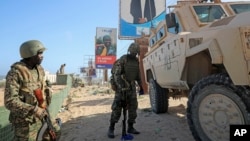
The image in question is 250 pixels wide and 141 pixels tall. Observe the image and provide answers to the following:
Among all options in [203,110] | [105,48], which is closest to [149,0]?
[105,48]

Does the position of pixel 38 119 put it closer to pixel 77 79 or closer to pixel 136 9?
pixel 136 9

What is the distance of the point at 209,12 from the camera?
5.57m

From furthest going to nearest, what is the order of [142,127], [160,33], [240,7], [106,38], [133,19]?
[106,38]
[133,19]
[160,33]
[142,127]
[240,7]

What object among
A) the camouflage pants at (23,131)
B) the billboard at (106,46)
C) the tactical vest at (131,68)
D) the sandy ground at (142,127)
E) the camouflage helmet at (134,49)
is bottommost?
the sandy ground at (142,127)

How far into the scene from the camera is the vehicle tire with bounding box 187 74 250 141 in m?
3.76

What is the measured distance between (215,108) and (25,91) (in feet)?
7.18

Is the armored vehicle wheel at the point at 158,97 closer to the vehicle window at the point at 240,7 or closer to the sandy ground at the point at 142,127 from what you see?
the sandy ground at the point at 142,127

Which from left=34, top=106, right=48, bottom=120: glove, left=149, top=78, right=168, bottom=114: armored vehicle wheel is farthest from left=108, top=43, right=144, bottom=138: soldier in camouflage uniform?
left=34, top=106, right=48, bottom=120: glove

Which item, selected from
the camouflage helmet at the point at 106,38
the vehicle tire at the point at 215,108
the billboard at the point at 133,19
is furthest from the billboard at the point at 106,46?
the vehicle tire at the point at 215,108

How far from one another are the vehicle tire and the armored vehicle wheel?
10.2ft

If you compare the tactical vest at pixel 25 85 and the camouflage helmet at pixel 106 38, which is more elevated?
the camouflage helmet at pixel 106 38

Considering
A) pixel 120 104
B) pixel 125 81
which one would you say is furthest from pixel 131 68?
pixel 120 104

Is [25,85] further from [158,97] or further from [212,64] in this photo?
[158,97]

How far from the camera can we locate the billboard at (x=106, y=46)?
87.8 feet
